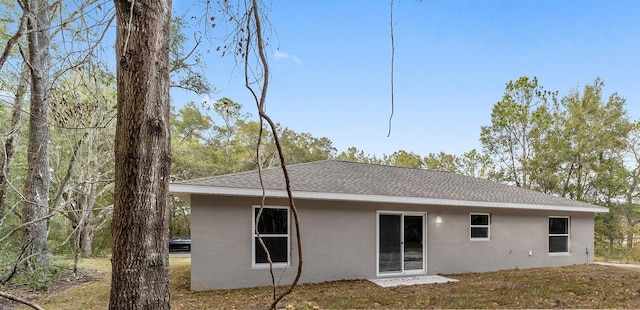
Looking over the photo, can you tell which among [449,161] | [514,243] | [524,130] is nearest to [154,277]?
[514,243]

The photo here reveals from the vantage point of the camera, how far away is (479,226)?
10.7 meters

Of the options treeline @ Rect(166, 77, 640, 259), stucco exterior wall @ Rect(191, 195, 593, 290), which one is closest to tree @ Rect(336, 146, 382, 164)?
treeline @ Rect(166, 77, 640, 259)

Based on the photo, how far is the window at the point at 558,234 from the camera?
11.9m

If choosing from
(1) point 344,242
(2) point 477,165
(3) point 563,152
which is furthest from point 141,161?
(2) point 477,165

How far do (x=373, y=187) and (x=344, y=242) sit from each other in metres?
1.65

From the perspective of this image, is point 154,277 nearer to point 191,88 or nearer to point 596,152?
point 191,88

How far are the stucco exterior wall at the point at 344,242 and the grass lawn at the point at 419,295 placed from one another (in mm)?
400

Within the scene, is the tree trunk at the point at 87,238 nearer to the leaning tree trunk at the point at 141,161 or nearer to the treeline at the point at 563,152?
the treeline at the point at 563,152

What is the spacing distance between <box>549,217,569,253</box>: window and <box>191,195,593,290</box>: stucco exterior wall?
0.62 ft

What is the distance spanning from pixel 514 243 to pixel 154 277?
1204 centimetres

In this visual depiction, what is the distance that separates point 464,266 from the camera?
10.3 meters

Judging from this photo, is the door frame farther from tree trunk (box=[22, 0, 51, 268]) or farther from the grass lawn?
tree trunk (box=[22, 0, 51, 268])

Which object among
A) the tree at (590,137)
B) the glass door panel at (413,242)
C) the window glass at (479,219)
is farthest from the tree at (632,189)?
the glass door panel at (413,242)

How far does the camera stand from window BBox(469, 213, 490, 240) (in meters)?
10.6
